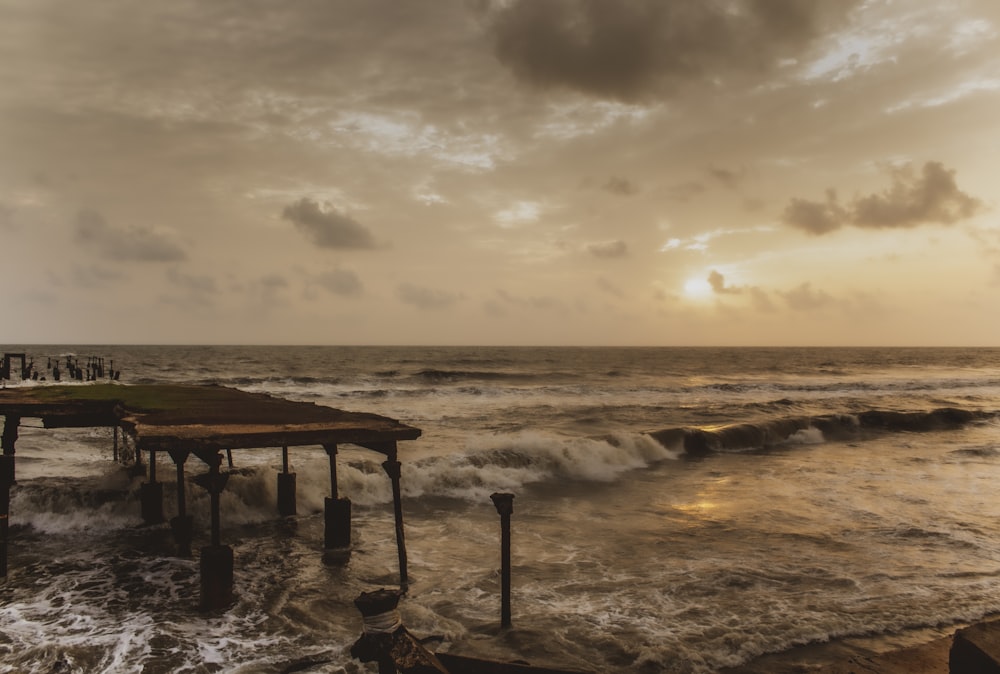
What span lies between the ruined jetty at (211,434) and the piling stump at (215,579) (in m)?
0.01

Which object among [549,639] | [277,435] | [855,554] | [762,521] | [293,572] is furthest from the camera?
[762,521]

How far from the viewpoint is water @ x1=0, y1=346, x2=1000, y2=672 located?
8.11 meters

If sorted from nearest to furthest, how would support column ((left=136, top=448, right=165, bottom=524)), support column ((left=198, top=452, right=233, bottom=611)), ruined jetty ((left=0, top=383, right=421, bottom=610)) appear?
ruined jetty ((left=0, top=383, right=421, bottom=610))
support column ((left=198, top=452, right=233, bottom=611))
support column ((left=136, top=448, right=165, bottom=524))

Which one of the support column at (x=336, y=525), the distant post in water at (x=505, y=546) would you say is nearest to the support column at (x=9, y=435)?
the support column at (x=336, y=525)

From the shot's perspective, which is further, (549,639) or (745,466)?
(745,466)

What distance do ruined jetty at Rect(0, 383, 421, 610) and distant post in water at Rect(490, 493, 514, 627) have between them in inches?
80.2

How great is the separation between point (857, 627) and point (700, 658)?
8.28 ft

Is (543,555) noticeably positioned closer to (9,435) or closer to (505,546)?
(505,546)

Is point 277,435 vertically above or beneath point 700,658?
above

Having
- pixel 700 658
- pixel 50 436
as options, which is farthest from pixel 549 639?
pixel 50 436

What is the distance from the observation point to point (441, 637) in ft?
27.0

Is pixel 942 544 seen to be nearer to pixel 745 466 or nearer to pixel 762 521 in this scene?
pixel 762 521

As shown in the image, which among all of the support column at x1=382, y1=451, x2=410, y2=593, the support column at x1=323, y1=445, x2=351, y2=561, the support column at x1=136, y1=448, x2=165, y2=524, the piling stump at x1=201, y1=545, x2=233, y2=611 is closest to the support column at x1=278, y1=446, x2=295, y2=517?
the support column at x1=136, y1=448, x2=165, y2=524

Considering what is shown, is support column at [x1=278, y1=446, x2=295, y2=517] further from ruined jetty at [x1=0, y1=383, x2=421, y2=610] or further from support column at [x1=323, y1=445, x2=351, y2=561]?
support column at [x1=323, y1=445, x2=351, y2=561]
